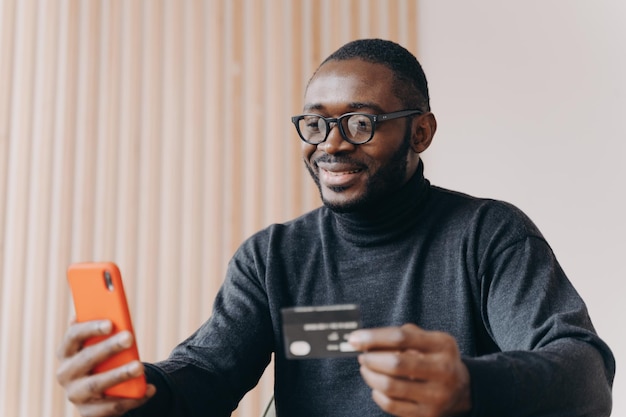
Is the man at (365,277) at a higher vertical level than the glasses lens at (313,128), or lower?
lower

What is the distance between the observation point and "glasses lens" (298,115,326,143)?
1.54 metres

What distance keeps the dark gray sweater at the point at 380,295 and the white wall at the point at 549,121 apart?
3.42 feet

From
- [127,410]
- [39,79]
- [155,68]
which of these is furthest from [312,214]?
[39,79]

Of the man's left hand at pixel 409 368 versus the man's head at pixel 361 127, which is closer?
the man's left hand at pixel 409 368

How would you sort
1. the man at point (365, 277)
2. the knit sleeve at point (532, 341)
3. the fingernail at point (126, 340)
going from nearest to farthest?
the knit sleeve at point (532, 341), the fingernail at point (126, 340), the man at point (365, 277)

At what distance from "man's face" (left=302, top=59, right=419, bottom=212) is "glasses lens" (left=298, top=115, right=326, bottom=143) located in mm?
18

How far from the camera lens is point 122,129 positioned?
269 centimetres

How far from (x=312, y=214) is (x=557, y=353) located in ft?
2.57

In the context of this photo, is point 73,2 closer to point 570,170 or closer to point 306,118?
point 306,118

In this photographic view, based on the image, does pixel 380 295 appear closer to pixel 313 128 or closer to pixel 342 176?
pixel 342 176

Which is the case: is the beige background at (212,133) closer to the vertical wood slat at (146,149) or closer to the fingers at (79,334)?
the vertical wood slat at (146,149)

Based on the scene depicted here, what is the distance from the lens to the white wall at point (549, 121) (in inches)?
96.8

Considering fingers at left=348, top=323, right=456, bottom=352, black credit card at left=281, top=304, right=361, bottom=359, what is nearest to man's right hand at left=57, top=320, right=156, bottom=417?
black credit card at left=281, top=304, right=361, bottom=359

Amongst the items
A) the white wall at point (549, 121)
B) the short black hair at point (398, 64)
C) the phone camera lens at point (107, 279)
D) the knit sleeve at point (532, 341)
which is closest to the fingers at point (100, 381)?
the phone camera lens at point (107, 279)
